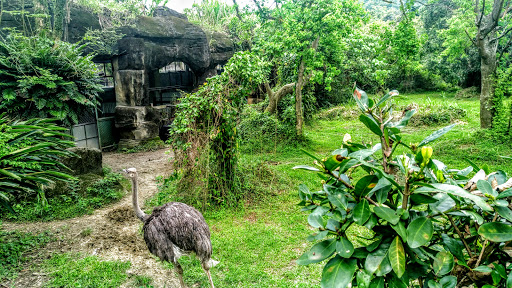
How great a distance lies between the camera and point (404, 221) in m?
1.45

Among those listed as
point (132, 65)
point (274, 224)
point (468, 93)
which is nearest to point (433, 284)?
point (274, 224)

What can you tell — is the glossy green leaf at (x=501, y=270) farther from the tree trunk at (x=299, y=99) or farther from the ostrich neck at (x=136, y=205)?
the tree trunk at (x=299, y=99)

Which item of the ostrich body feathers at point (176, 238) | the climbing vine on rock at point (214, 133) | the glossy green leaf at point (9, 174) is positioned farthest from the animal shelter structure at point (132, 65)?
the ostrich body feathers at point (176, 238)

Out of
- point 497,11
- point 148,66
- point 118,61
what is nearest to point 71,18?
point 118,61

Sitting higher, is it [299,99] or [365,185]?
[365,185]

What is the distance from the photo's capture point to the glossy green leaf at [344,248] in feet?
4.54

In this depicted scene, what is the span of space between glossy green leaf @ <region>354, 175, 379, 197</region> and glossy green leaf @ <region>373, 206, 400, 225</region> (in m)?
0.10

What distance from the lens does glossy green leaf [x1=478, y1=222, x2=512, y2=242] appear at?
1.27 meters

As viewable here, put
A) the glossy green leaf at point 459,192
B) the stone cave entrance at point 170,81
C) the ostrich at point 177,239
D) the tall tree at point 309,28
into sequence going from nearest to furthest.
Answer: the glossy green leaf at point 459,192
the ostrich at point 177,239
the tall tree at point 309,28
the stone cave entrance at point 170,81

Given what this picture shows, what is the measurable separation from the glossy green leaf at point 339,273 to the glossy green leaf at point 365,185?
0.27 m

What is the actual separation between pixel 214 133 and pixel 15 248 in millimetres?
3126

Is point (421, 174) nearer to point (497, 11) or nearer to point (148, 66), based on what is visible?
point (497, 11)

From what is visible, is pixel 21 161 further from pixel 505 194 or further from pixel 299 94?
pixel 299 94

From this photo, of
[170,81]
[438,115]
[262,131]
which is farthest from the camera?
[170,81]
